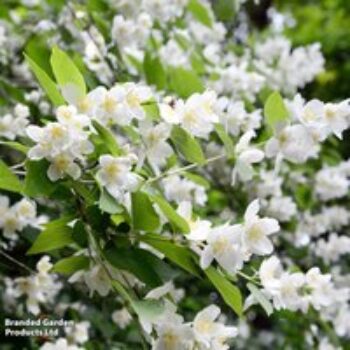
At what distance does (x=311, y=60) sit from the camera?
2.53 m

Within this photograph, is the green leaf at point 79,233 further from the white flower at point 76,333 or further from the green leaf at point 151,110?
the white flower at point 76,333

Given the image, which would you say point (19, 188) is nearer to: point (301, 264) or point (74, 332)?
point (74, 332)

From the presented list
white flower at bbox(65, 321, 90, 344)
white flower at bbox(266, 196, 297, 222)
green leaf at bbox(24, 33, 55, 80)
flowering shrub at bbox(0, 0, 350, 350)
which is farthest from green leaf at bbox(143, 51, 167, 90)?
white flower at bbox(65, 321, 90, 344)

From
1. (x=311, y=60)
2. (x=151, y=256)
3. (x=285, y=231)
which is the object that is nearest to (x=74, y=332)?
(x=151, y=256)

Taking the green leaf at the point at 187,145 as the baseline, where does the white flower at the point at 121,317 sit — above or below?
below

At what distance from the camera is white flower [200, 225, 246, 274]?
3.17 feet

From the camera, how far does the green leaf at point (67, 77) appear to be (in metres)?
0.99

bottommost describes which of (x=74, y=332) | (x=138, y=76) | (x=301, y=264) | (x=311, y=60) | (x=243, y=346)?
(x=243, y=346)

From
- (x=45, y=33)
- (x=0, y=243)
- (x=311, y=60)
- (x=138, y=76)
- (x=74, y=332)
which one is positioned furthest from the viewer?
(x=311, y=60)

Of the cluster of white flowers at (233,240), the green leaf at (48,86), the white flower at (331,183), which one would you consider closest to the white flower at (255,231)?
the cluster of white flowers at (233,240)

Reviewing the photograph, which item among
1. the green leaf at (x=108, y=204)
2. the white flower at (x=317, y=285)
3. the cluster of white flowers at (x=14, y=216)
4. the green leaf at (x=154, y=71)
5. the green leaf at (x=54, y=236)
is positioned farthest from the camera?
the green leaf at (x=154, y=71)

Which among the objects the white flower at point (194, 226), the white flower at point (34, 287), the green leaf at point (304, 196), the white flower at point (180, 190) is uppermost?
the white flower at point (194, 226)

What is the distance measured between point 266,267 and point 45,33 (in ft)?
4.42

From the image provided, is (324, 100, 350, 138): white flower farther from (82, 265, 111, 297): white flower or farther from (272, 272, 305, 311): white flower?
(82, 265, 111, 297): white flower
